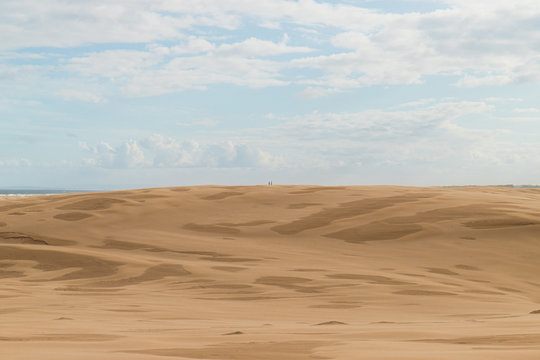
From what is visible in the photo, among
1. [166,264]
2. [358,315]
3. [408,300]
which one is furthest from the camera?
[166,264]

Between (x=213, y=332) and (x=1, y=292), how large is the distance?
517cm

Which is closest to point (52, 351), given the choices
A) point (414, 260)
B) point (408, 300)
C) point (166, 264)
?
point (408, 300)

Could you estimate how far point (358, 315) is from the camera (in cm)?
664

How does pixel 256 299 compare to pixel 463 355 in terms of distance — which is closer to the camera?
pixel 463 355

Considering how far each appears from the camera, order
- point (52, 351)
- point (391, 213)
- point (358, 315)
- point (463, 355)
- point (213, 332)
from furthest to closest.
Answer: point (391, 213)
point (358, 315)
point (213, 332)
point (52, 351)
point (463, 355)

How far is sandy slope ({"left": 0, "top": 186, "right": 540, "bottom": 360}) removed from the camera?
3900mm

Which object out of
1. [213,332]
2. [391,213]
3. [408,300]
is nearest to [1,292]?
[213,332]

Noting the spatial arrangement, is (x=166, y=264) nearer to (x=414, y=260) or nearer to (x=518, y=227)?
(x=414, y=260)

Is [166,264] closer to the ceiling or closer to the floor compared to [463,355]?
closer to the floor

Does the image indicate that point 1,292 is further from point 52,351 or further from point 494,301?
point 494,301

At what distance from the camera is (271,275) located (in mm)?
10008

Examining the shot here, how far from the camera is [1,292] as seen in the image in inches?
329

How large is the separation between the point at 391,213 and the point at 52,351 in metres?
13.4

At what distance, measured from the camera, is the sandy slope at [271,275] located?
390 centimetres
